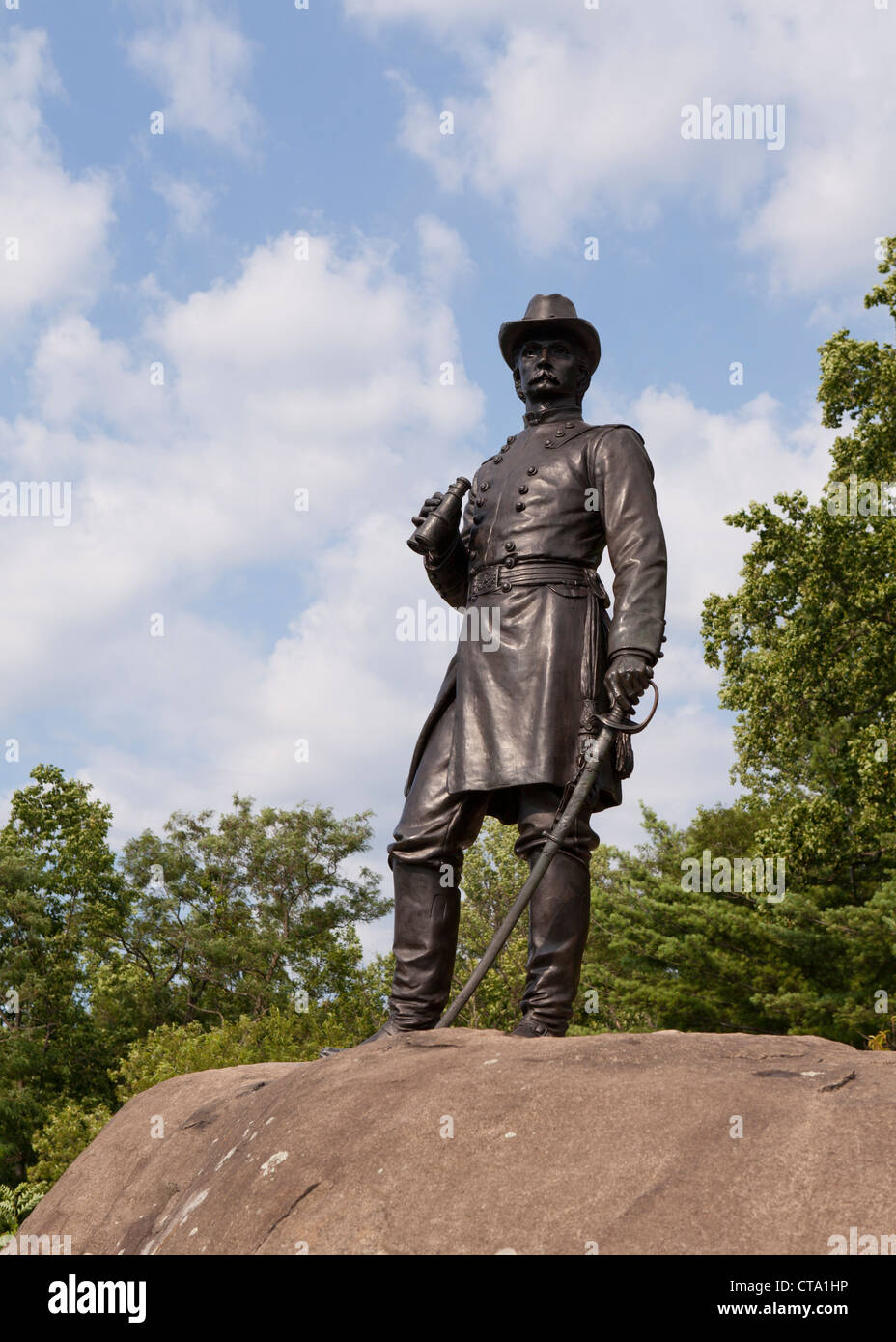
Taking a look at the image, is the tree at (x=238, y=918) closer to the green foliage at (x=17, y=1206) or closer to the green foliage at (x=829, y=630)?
the green foliage at (x=17, y=1206)

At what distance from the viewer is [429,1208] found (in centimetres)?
357

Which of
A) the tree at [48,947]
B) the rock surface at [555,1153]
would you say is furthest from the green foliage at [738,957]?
the rock surface at [555,1153]

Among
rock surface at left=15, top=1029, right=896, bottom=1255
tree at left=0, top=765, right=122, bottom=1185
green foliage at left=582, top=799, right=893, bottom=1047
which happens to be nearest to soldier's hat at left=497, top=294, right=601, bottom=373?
rock surface at left=15, top=1029, right=896, bottom=1255

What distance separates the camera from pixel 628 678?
5199 millimetres

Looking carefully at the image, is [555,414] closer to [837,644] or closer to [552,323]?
[552,323]

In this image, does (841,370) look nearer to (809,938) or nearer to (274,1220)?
(809,938)

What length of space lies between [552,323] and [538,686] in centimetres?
170

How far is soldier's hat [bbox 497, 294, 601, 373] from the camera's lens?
233 inches

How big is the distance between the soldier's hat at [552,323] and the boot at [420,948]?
246 centimetres

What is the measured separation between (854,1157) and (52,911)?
28.1 meters

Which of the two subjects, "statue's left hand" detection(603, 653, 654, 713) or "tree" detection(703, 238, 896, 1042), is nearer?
"statue's left hand" detection(603, 653, 654, 713)

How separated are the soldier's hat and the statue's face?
0.04 m

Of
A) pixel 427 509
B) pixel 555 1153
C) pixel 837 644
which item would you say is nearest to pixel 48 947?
pixel 837 644

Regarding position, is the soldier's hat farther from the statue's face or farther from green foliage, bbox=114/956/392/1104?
green foliage, bbox=114/956/392/1104
